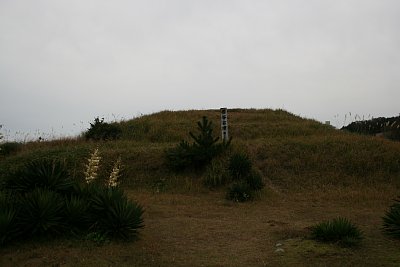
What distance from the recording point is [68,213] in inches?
257

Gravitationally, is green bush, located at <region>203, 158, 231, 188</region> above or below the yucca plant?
above

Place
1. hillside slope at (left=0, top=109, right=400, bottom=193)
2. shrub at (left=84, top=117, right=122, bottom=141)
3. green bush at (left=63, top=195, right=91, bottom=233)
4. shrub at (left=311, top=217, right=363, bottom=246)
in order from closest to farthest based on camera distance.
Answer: green bush at (left=63, top=195, right=91, bottom=233), shrub at (left=311, top=217, right=363, bottom=246), hillside slope at (left=0, top=109, right=400, bottom=193), shrub at (left=84, top=117, right=122, bottom=141)

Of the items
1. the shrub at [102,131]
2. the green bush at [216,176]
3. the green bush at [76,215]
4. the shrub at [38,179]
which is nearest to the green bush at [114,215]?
the green bush at [76,215]

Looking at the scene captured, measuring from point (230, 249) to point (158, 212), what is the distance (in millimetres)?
3060

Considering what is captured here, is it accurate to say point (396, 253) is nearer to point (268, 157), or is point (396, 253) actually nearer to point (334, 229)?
point (334, 229)

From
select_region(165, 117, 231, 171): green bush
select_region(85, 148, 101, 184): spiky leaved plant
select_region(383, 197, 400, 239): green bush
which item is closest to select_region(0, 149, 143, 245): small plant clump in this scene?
select_region(85, 148, 101, 184): spiky leaved plant

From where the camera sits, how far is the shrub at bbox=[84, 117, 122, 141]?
58.1 ft

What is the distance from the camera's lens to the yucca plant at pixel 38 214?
20.4 feet

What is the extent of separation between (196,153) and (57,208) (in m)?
7.05

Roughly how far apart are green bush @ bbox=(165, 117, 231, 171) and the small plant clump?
5928 mm

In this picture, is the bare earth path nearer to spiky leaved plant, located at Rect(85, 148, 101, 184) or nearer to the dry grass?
the dry grass

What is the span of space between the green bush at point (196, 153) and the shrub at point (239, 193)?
2039 millimetres

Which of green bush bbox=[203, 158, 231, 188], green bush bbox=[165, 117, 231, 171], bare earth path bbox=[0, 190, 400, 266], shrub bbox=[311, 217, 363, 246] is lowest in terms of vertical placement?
bare earth path bbox=[0, 190, 400, 266]

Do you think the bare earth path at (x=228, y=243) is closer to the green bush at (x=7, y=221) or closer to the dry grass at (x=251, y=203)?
the dry grass at (x=251, y=203)
